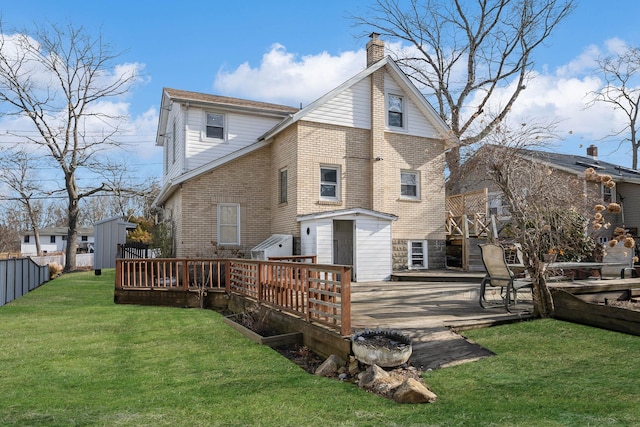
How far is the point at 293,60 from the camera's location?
47.7ft

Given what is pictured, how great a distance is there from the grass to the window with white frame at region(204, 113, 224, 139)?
10.1m

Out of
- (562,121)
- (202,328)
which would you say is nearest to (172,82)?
(202,328)

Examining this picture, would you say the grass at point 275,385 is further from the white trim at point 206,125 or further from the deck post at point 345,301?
the white trim at point 206,125

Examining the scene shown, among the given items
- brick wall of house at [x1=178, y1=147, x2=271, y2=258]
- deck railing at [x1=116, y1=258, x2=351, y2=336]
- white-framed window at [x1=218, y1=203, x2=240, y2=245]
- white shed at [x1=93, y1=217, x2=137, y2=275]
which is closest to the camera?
deck railing at [x1=116, y1=258, x2=351, y2=336]

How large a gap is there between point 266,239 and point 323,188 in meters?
2.89

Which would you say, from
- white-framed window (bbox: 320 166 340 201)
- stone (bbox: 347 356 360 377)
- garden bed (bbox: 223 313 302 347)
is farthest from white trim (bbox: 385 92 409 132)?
stone (bbox: 347 356 360 377)

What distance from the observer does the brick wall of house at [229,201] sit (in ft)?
46.5

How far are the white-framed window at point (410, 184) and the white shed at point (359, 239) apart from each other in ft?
8.01

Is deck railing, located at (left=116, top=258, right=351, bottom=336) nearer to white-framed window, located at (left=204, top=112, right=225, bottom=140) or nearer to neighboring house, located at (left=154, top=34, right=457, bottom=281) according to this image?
neighboring house, located at (left=154, top=34, right=457, bottom=281)

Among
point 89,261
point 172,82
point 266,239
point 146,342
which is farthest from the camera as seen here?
point 89,261

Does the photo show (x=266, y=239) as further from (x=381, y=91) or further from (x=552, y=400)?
(x=552, y=400)

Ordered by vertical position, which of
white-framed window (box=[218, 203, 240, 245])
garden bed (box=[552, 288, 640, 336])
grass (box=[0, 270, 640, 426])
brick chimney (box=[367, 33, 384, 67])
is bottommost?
grass (box=[0, 270, 640, 426])

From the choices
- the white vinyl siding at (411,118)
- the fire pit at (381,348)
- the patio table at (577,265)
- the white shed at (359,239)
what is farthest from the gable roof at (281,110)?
the fire pit at (381,348)

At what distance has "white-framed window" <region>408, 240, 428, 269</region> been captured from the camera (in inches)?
601
